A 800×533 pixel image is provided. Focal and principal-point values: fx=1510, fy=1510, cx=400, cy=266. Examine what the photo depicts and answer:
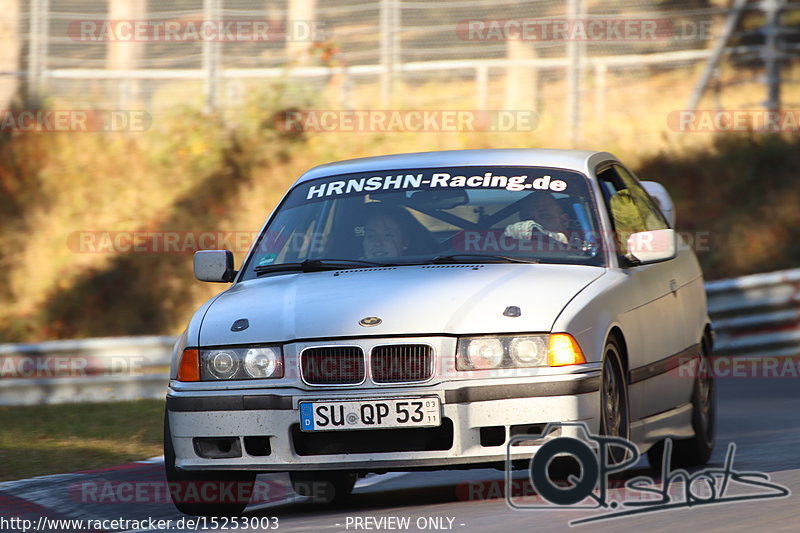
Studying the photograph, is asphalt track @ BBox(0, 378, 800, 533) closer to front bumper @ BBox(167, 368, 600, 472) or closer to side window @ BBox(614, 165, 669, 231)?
front bumper @ BBox(167, 368, 600, 472)

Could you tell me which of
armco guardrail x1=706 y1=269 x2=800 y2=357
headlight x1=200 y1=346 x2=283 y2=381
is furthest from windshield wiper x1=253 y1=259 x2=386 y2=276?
armco guardrail x1=706 y1=269 x2=800 y2=357

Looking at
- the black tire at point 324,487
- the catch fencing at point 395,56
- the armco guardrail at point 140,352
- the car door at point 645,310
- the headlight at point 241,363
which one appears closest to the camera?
the headlight at point 241,363

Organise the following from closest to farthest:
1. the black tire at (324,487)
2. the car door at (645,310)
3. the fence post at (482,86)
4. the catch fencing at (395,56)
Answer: the car door at (645,310), the black tire at (324,487), the catch fencing at (395,56), the fence post at (482,86)

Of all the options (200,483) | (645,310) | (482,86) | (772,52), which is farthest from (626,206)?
(772,52)

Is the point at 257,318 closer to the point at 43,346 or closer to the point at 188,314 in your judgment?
the point at 43,346

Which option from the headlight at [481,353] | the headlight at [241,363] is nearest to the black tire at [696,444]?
the headlight at [481,353]

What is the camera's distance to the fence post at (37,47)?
22094 mm

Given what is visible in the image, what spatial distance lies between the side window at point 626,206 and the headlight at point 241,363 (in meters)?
1.93

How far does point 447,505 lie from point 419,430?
2.48 ft

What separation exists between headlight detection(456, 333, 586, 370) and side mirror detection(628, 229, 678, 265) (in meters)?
1.22

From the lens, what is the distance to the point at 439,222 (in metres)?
7.42

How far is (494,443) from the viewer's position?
20.0 ft

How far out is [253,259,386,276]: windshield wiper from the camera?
Result: 7.13 metres

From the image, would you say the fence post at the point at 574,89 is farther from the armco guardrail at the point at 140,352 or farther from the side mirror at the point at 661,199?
the side mirror at the point at 661,199
